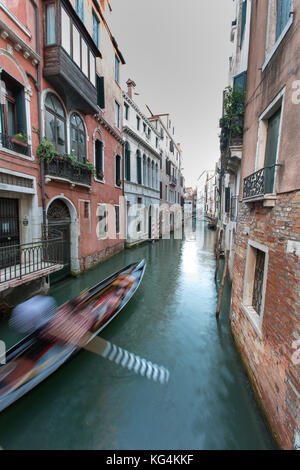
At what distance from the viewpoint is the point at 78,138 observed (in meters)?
8.30

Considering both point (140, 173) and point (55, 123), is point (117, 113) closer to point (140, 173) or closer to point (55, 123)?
point (140, 173)

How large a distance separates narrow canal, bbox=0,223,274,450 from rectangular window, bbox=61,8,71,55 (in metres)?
8.50

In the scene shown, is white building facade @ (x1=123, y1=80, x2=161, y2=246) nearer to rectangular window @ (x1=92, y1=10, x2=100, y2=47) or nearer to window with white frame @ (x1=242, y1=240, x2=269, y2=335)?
rectangular window @ (x1=92, y1=10, x2=100, y2=47)

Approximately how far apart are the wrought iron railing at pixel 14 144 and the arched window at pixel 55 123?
1200 millimetres

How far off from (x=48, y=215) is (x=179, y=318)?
5.52 metres

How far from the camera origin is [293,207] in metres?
2.37

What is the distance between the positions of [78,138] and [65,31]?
3154 millimetres

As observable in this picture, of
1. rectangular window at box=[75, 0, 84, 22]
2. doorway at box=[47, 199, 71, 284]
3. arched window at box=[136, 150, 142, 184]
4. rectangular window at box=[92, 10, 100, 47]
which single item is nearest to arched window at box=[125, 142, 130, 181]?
arched window at box=[136, 150, 142, 184]

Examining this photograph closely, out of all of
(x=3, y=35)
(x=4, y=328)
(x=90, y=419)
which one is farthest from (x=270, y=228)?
(x=3, y=35)

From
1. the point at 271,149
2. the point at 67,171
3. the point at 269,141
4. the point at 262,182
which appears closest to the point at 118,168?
the point at 67,171

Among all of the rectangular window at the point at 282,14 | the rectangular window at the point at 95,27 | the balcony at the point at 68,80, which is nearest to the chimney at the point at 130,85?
the rectangular window at the point at 95,27

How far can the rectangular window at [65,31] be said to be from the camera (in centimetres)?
612

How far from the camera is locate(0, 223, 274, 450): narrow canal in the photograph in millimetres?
2770

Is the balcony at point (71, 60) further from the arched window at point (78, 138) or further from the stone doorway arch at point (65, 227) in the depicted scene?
the stone doorway arch at point (65, 227)
